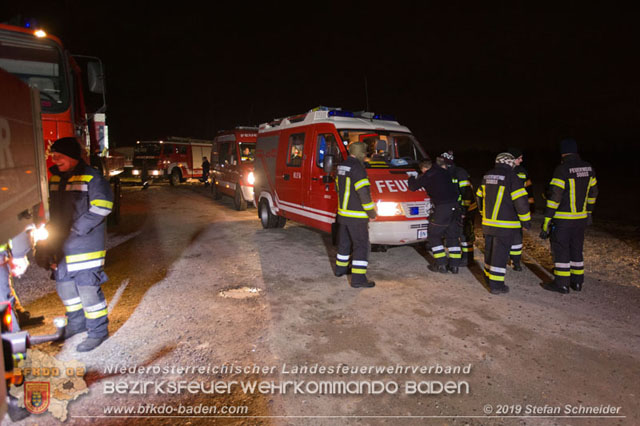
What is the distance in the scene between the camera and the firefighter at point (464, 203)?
6.34 m

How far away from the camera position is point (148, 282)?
18.1 feet

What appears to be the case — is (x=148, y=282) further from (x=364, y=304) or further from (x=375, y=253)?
(x=375, y=253)

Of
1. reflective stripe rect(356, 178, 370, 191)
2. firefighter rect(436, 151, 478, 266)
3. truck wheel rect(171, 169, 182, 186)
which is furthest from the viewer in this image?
truck wheel rect(171, 169, 182, 186)

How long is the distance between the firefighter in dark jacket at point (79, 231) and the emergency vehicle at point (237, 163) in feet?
26.4

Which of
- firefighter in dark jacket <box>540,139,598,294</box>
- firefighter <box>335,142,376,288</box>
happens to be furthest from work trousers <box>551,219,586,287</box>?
firefighter <box>335,142,376,288</box>

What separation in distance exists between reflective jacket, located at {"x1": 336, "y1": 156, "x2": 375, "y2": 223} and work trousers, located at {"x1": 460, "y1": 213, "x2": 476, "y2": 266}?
6.70ft

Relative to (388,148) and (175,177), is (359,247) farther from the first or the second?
(175,177)

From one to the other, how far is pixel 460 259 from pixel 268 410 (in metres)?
4.28

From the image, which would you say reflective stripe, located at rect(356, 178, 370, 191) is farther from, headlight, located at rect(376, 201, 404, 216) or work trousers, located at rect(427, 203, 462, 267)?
work trousers, located at rect(427, 203, 462, 267)

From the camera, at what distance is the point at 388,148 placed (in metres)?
7.51

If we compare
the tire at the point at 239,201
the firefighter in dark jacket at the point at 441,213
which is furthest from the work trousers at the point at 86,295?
the tire at the point at 239,201

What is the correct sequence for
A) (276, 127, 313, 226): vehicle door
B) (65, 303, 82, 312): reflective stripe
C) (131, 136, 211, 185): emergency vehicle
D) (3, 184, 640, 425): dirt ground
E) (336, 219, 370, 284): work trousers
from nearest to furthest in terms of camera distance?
(3, 184, 640, 425): dirt ground → (65, 303, 82, 312): reflective stripe → (336, 219, 370, 284): work trousers → (276, 127, 313, 226): vehicle door → (131, 136, 211, 185): emergency vehicle

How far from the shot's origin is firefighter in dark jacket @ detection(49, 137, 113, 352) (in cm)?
351

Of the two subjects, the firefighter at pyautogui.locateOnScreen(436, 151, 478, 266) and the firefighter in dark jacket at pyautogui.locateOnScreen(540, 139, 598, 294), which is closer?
the firefighter in dark jacket at pyautogui.locateOnScreen(540, 139, 598, 294)
